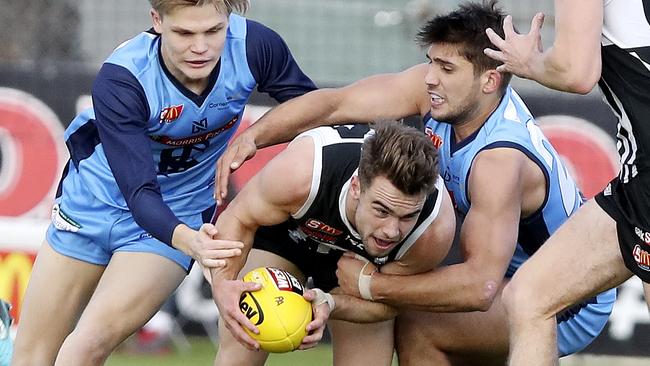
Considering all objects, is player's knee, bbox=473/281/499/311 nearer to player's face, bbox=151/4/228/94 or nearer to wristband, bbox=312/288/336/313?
wristband, bbox=312/288/336/313

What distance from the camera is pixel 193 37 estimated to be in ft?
17.5

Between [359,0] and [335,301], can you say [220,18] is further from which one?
[359,0]

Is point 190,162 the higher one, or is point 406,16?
point 190,162

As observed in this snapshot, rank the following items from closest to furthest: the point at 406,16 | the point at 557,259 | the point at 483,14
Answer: the point at 557,259 → the point at 483,14 → the point at 406,16

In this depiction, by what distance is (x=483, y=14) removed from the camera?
5.66m

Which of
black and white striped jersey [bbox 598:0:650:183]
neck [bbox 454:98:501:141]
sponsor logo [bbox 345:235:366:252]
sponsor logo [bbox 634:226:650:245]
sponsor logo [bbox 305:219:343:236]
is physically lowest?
sponsor logo [bbox 345:235:366:252]

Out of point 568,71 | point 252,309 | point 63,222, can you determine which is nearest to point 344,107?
point 252,309

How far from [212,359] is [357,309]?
3.08 metres

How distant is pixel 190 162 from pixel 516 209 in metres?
1.54

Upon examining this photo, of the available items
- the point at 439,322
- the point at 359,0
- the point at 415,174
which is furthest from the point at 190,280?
the point at 415,174

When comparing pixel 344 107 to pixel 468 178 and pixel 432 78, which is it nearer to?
pixel 432 78

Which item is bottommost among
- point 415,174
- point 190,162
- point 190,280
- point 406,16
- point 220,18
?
point 190,280

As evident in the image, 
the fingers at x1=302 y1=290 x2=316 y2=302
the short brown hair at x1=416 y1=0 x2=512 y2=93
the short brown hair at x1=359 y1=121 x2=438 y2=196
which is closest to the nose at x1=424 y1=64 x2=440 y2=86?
the short brown hair at x1=416 y1=0 x2=512 y2=93

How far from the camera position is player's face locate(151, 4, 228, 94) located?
5281 millimetres
